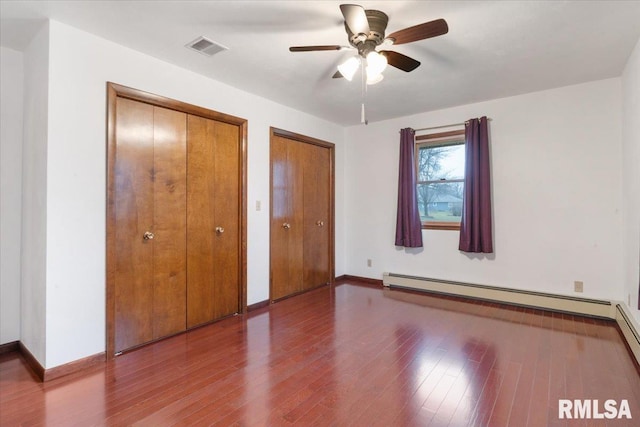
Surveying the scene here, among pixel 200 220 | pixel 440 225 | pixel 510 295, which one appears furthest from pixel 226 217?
pixel 510 295

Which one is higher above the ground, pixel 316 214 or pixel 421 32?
pixel 421 32

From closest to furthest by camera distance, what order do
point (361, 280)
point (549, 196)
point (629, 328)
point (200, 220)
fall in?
point (629, 328) → point (200, 220) → point (549, 196) → point (361, 280)

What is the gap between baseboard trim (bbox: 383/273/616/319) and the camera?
138 inches

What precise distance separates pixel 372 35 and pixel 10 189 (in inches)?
125

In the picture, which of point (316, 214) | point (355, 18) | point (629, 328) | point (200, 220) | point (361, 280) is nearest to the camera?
point (355, 18)

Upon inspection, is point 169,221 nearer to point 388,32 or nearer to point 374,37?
point 374,37

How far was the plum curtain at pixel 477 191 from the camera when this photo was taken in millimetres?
4098

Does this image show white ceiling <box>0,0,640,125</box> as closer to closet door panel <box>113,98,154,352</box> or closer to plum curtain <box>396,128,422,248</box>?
closet door panel <box>113,98,154,352</box>

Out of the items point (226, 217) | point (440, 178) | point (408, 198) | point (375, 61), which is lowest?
point (226, 217)

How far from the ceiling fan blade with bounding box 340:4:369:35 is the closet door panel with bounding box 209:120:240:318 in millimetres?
1989

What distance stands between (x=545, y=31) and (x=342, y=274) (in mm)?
4090

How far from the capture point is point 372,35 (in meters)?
2.21

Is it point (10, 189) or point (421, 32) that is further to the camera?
point (10, 189)

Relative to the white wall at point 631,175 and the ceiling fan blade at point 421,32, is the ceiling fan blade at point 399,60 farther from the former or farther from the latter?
the white wall at point 631,175
